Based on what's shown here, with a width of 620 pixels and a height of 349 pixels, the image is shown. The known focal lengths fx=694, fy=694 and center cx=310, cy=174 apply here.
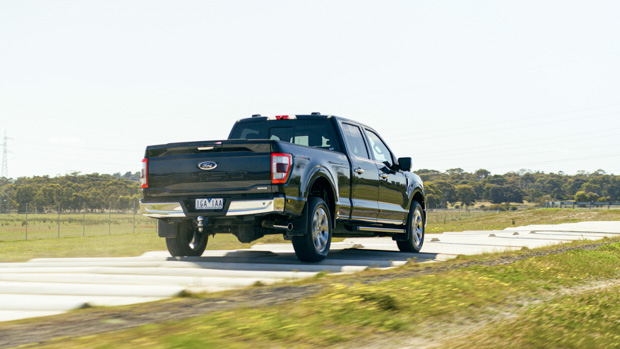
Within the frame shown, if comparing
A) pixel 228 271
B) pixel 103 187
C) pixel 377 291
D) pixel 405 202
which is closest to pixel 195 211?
pixel 228 271

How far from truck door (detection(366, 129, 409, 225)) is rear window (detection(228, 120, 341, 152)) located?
1.16 metres

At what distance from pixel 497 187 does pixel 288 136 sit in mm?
165622

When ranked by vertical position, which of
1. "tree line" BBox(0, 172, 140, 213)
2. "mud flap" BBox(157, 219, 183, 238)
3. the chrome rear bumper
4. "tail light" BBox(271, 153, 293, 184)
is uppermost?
"tree line" BBox(0, 172, 140, 213)

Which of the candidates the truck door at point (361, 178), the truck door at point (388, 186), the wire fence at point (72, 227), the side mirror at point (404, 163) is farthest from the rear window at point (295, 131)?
the wire fence at point (72, 227)

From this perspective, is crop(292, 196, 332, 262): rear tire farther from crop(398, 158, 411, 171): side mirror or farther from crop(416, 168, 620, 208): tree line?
crop(416, 168, 620, 208): tree line

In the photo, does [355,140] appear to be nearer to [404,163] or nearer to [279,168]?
[404,163]

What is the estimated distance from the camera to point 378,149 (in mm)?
11305

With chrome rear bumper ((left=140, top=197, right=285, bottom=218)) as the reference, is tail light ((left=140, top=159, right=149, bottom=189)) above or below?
above

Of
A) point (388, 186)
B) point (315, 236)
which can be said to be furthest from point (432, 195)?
point (315, 236)

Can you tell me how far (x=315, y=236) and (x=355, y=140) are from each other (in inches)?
91.5

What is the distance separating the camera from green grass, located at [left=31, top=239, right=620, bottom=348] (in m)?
3.78

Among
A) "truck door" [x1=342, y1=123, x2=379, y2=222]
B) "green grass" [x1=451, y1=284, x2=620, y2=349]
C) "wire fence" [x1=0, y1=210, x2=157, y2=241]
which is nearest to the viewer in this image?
"green grass" [x1=451, y1=284, x2=620, y2=349]

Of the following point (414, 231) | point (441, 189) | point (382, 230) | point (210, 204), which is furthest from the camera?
point (441, 189)

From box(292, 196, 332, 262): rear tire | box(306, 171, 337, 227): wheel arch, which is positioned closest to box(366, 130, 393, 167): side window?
box(306, 171, 337, 227): wheel arch
